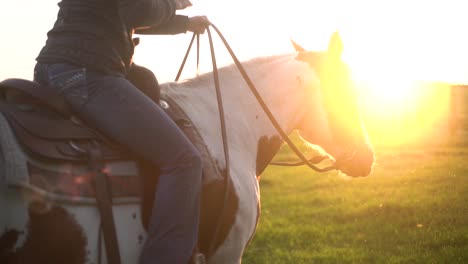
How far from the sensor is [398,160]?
26.3 m

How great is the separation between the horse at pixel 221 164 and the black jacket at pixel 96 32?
58 cm

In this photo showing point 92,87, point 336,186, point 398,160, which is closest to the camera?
point 92,87

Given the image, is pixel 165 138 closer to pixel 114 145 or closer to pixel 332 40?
pixel 114 145

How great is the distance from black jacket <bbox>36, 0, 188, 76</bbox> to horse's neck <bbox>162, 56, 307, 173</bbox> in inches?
29.5

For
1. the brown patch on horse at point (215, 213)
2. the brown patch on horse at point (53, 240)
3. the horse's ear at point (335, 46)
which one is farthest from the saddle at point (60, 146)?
the horse's ear at point (335, 46)

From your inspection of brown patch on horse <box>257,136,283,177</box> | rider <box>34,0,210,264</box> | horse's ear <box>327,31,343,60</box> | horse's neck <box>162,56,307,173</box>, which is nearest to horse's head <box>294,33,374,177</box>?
horse's ear <box>327,31,343,60</box>

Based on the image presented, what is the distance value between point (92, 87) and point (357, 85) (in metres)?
2.94

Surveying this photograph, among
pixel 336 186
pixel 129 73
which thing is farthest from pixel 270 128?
pixel 336 186

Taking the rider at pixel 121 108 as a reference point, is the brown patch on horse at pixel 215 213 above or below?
below

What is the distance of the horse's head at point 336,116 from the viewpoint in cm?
536

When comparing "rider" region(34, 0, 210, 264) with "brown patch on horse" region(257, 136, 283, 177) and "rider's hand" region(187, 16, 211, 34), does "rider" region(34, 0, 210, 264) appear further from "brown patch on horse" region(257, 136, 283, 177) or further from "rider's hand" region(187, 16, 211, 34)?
"brown patch on horse" region(257, 136, 283, 177)

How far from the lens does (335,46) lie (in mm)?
5340

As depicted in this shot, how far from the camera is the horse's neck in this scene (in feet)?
14.4

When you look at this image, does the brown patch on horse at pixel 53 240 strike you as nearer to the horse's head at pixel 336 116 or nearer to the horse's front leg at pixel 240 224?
the horse's front leg at pixel 240 224
